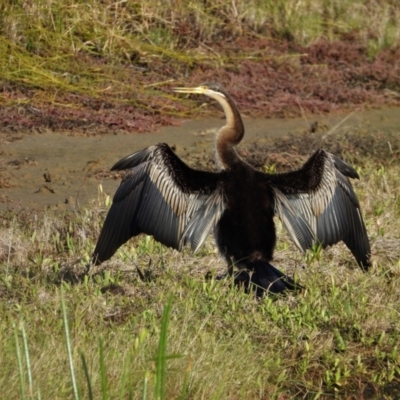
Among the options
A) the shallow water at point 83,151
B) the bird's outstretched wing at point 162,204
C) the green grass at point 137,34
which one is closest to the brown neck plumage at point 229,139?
the bird's outstretched wing at point 162,204

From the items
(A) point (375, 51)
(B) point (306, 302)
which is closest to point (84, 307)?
(B) point (306, 302)

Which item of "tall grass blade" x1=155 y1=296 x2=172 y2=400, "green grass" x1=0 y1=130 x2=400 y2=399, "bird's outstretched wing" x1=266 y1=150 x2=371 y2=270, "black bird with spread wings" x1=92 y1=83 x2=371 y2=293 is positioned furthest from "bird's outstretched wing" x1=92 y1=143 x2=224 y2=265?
"tall grass blade" x1=155 y1=296 x2=172 y2=400

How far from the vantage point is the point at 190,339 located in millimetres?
4777

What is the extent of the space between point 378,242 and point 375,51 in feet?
18.9

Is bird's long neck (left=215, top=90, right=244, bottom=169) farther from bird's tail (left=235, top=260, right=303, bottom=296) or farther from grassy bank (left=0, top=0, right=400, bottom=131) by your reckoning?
grassy bank (left=0, top=0, right=400, bottom=131)

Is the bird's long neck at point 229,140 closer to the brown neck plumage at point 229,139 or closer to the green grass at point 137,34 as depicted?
the brown neck plumage at point 229,139

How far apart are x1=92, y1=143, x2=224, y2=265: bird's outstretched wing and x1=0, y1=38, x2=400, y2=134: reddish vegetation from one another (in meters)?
3.63

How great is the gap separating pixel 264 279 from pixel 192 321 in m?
0.64

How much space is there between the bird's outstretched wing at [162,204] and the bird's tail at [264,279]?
30 cm

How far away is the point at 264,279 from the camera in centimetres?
563

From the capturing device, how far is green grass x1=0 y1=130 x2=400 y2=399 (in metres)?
4.32

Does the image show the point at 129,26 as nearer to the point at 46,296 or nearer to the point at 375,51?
the point at 375,51

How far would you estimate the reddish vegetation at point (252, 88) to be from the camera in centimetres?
962

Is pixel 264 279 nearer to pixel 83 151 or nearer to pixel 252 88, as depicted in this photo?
pixel 83 151
